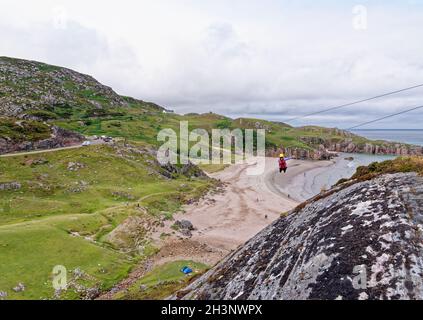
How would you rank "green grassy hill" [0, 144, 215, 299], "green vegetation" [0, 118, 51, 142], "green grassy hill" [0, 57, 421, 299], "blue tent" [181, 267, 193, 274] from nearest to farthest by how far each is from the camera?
"green grassy hill" [0, 57, 421, 299] → "green grassy hill" [0, 144, 215, 299] → "blue tent" [181, 267, 193, 274] → "green vegetation" [0, 118, 51, 142]

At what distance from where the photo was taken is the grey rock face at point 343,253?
22.8ft

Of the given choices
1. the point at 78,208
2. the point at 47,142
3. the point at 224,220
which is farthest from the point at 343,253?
the point at 47,142

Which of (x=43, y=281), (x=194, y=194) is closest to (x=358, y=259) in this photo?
(x=43, y=281)

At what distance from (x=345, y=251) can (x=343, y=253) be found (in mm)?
79

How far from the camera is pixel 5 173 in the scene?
2697 inches

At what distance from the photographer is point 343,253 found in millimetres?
7910

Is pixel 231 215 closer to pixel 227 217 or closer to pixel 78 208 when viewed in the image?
pixel 227 217

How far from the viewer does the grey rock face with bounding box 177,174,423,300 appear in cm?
695

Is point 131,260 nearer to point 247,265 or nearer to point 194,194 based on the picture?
point 247,265

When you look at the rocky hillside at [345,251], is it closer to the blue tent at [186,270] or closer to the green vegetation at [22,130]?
the blue tent at [186,270]

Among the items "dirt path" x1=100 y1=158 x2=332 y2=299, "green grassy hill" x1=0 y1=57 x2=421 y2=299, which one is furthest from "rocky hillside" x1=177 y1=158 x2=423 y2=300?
"dirt path" x1=100 y1=158 x2=332 y2=299

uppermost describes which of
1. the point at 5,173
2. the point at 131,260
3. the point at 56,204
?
the point at 5,173

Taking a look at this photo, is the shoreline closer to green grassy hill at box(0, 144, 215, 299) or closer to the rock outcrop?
green grassy hill at box(0, 144, 215, 299)
